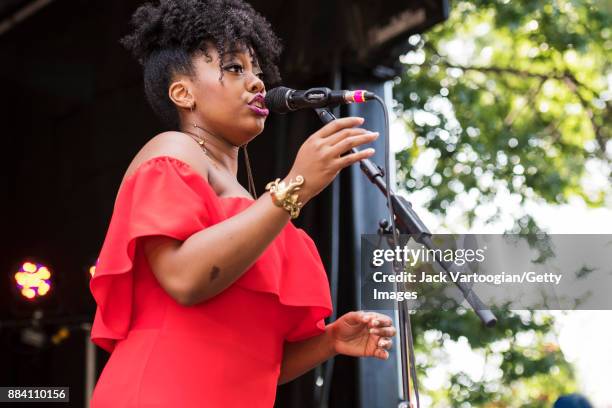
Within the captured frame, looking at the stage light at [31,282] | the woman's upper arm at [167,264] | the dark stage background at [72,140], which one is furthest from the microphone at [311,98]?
the stage light at [31,282]

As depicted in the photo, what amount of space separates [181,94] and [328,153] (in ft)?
1.86

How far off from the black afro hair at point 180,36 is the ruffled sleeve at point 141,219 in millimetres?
350

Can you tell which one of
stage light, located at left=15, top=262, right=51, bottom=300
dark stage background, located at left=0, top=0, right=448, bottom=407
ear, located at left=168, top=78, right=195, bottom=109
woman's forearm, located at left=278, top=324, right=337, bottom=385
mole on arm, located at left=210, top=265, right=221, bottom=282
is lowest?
woman's forearm, located at left=278, top=324, right=337, bottom=385

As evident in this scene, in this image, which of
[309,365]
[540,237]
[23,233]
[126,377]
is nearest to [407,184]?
[23,233]

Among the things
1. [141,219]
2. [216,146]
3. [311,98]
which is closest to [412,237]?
[311,98]

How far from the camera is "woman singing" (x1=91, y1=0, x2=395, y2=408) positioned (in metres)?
1.63

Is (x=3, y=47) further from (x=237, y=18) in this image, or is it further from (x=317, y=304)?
(x=317, y=304)

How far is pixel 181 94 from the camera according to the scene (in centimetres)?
203

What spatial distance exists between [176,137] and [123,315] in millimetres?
390

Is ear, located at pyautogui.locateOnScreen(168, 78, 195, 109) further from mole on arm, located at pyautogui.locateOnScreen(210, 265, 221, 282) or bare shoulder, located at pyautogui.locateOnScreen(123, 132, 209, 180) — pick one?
mole on arm, located at pyautogui.locateOnScreen(210, 265, 221, 282)

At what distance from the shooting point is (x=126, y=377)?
5.70 ft

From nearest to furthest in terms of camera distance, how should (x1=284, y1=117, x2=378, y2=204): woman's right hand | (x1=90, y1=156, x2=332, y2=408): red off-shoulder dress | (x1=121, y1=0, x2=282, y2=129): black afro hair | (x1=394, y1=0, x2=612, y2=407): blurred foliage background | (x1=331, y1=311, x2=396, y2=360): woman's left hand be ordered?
1. (x1=284, y1=117, x2=378, y2=204): woman's right hand
2. (x1=90, y1=156, x2=332, y2=408): red off-shoulder dress
3. (x1=331, y1=311, x2=396, y2=360): woman's left hand
4. (x1=121, y1=0, x2=282, y2=129): black afro hair
5. (x1=394, y1=0, x2=612, y2=407): blurred foliage background

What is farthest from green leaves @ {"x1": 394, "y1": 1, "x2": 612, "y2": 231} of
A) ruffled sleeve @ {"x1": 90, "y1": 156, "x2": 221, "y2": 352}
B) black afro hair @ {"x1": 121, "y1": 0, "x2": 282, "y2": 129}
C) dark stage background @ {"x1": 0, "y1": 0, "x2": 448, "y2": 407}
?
ruffled sleeve @ {"x1": 90, "y1": 156, "x2": 221, "y2": 352}

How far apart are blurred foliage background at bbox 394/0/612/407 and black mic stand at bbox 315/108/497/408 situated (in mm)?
Answer: 3576
